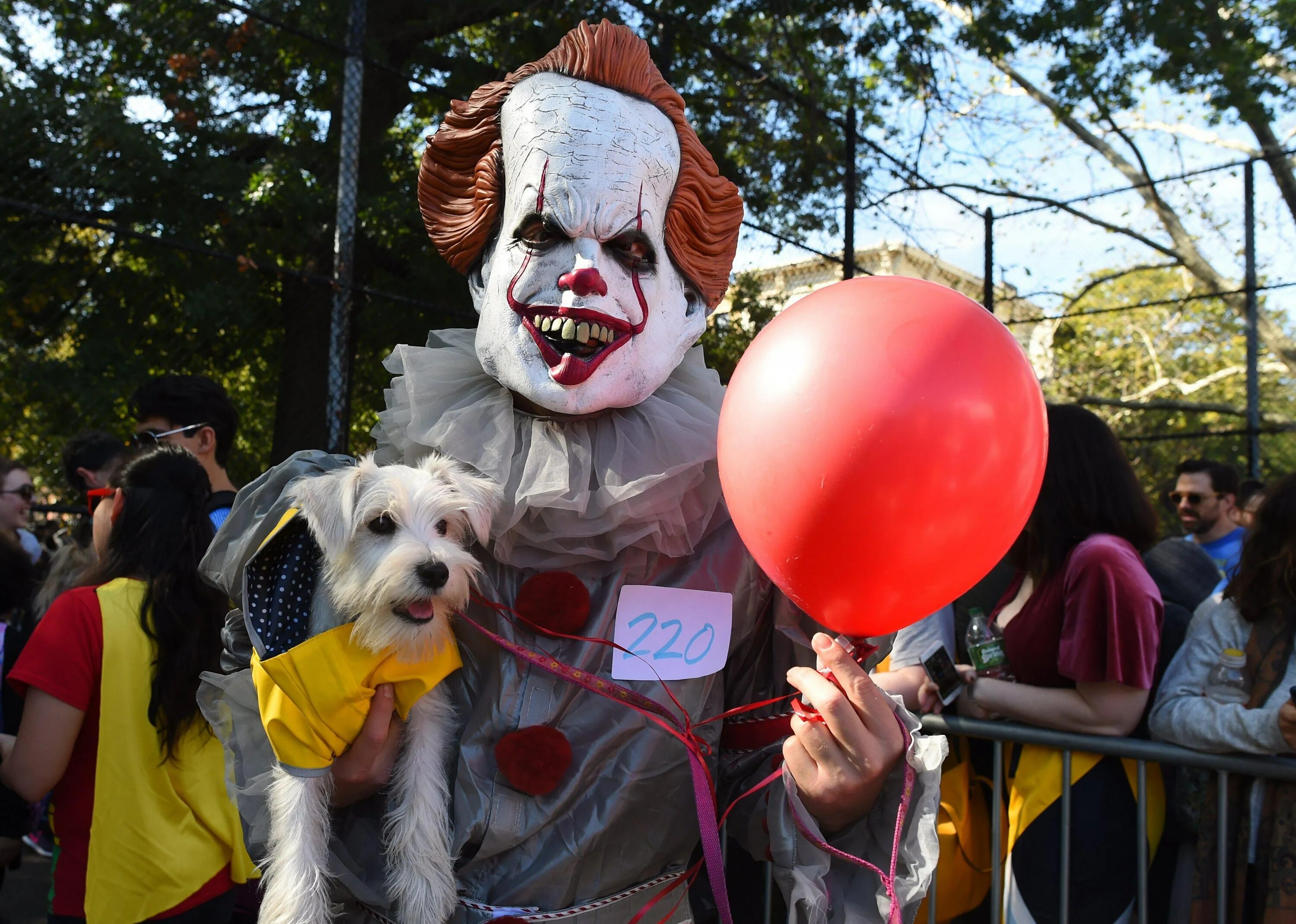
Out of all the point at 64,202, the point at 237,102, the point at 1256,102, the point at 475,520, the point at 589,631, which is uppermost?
the point at 1256,102

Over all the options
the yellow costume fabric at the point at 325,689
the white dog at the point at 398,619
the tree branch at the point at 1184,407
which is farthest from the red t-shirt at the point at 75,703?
the tree branch at the point at 1184,407

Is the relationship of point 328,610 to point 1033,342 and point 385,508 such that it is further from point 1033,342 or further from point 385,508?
point 1033,342

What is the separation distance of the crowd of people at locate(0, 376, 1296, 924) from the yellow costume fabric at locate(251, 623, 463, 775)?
43.7 inches

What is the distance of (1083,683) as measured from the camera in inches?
109

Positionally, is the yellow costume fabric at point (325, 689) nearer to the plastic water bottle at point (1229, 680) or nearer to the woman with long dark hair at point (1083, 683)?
the woman with long dark hair at point (1083, 683)

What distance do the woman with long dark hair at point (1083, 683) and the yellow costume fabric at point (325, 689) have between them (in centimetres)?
181

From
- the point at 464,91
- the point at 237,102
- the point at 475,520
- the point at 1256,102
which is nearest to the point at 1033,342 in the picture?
the point at 1256,102

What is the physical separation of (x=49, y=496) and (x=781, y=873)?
20.4 ft

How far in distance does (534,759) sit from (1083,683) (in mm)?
1864

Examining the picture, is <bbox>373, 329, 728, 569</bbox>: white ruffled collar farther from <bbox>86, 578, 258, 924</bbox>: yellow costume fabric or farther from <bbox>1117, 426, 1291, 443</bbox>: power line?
<bbox>1117, 426, 1291, 443</bbox>: power line

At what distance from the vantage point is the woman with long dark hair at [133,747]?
2.52 m

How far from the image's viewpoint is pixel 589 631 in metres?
1.63

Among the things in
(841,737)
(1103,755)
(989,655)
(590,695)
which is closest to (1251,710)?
(1103,755)

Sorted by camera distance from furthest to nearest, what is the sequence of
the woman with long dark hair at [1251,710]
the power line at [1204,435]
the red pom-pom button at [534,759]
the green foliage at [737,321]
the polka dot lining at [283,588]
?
1. the power line at [1204,435]
2. the green foliage at [737,321]
3. the woman with long dark hair at [1251,710]
4. the polka dot lining at [283,588]
5. the red pom-pom button at [534,759]
